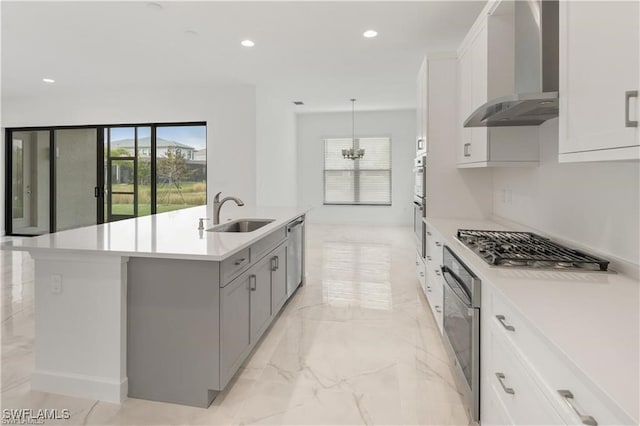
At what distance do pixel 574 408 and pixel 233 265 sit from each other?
5.53 feet

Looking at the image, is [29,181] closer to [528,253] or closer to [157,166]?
[157,166]

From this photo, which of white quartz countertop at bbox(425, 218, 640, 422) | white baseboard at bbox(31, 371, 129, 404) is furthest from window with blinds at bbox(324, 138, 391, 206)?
white baseboard at bbox(31, 371, 129, 404)

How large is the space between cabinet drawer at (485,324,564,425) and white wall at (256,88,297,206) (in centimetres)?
549

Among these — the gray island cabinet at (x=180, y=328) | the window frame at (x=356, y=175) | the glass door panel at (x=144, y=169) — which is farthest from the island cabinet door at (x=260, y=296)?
the window frame at (x=356, y=175)

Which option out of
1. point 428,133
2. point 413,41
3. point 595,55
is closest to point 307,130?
point 413,41

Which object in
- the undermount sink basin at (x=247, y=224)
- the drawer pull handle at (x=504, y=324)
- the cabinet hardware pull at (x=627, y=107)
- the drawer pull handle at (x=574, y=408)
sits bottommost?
the drawer pull handle at (x=574, y=408)

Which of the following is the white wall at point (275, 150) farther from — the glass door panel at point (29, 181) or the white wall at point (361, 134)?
the glass door panel at point (29, 181)

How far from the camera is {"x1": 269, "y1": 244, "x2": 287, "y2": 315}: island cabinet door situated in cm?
296

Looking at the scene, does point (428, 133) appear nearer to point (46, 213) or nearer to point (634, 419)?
point (634, 419)

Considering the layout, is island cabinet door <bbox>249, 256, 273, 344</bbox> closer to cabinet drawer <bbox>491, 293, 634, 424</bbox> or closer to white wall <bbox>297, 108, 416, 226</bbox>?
cabinet drawer <bbox>491, 293, 634, 424</bbox>

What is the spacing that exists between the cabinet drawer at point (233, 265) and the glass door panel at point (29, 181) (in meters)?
7.51

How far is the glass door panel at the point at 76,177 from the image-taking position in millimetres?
7461

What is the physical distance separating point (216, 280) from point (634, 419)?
1.74 metres

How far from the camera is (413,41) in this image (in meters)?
4.41
